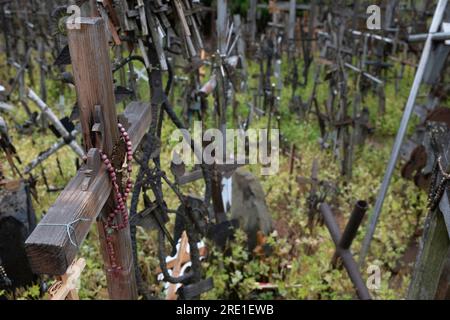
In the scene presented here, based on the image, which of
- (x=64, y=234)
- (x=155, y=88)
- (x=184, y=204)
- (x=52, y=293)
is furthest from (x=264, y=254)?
(x=64, y=234)

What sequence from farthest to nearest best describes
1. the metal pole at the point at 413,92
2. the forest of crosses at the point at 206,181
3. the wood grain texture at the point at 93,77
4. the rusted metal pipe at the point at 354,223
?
the metal pole at the point at 413,92 → the rusted metal pipe at the point at 354,223 → the forest of crosses at the point at 206,181 → the wood grain texture at the point at 93,77

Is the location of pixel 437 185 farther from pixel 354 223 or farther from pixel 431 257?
pixel 354 223

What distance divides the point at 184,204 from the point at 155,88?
658 millimetres

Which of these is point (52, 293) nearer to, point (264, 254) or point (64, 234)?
point (64, 234)

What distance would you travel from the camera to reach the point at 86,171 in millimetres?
1403

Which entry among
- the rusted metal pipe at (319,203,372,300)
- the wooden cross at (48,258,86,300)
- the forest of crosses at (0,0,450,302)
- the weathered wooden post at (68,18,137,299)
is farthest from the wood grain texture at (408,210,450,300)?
the wooden cross at (48,258,86,300)

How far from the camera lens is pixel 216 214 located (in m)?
2.99

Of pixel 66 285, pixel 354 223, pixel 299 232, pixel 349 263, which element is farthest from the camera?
pixel 299 232

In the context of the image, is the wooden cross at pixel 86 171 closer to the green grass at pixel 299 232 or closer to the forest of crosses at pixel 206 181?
the forest of crosses at pixel 206 181

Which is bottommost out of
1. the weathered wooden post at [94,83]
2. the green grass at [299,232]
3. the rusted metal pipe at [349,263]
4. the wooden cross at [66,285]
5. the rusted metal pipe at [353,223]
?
the green grass at [299,232]

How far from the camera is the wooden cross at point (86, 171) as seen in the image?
118 cm

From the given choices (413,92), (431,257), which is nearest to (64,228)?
(431,257)

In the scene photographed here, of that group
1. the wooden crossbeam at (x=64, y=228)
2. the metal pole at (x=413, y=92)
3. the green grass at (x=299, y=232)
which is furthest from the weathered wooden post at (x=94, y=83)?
the metal pole at (x=413, y=92)

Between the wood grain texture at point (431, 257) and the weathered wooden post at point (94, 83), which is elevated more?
the weathered wooden post at point (94, 83)
